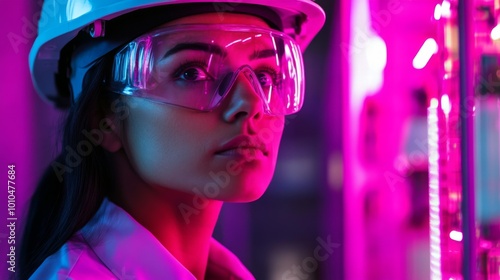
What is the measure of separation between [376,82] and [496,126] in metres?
0.37

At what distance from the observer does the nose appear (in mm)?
1240

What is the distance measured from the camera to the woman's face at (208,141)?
4.06 feet

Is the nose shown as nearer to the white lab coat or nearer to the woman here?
the woman

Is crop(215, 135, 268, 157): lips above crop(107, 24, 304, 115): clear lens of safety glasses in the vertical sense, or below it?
below

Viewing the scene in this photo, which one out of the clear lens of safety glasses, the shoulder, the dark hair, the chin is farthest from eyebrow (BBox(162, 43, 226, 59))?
the shoulder

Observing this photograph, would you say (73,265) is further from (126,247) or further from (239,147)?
(239,147)

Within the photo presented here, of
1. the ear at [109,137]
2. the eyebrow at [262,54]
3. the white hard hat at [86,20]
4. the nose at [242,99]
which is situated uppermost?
the white hard hat at [86,20]

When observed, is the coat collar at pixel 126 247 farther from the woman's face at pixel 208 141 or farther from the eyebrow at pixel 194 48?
the eyebrow at pixel 194 48

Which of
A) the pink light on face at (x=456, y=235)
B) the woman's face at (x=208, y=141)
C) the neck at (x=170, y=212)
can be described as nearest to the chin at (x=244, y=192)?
the woman's face at (x=208, y=141)

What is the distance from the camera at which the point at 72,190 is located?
1.31 metres

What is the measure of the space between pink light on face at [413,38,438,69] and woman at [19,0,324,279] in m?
0.47

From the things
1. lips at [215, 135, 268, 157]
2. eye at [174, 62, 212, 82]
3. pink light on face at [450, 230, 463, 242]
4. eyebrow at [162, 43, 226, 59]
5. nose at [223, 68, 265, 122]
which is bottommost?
pink light on face at [450, 230, 463, 242]

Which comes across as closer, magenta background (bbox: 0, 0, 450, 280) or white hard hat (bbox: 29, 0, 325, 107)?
white hard hat (bbox: 29, 0, 325, 107)

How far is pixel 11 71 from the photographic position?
1.44 meters
